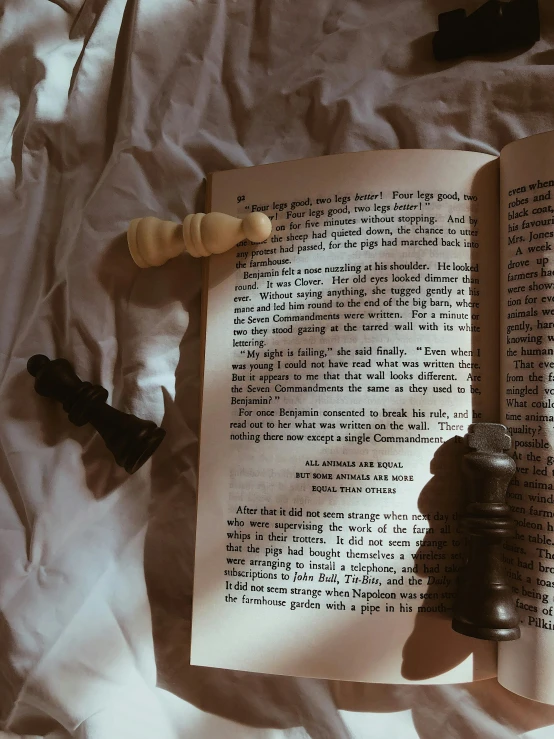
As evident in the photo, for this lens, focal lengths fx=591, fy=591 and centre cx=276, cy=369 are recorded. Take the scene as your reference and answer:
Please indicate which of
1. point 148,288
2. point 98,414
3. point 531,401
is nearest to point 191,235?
point 148,288

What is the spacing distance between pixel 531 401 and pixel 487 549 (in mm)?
137

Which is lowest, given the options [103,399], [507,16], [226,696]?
[226,696]

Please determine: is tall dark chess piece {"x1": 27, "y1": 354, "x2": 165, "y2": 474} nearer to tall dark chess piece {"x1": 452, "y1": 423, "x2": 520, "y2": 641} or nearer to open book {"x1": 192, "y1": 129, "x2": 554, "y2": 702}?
open book {"x1": 192, "y1": 129, "x2": 554, "y2": 702}

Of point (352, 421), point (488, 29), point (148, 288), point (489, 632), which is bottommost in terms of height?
point (489, 632)

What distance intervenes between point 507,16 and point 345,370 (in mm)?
389

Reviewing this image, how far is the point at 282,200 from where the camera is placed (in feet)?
1.99

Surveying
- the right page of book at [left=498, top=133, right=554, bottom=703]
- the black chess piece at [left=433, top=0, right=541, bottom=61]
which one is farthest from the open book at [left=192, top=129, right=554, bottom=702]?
the black chess piece at [left=433, top=0, right=541, bottom=61]

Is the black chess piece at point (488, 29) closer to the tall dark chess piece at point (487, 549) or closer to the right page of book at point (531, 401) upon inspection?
the right page of book at point (531, 401)

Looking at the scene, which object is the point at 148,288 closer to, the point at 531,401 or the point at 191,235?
the point at 191,235

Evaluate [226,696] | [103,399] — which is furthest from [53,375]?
[226,696]

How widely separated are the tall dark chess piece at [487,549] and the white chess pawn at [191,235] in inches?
11.5

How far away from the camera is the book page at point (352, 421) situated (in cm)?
55

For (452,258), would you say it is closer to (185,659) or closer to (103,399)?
(103,399)

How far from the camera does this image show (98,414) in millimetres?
584
